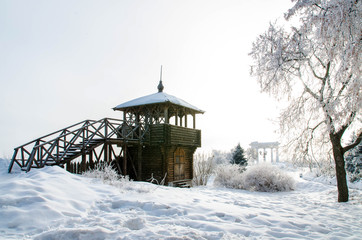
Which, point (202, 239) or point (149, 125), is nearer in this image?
point (202, 239)

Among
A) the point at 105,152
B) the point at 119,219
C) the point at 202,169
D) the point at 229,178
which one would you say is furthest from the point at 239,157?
the point at 119,219

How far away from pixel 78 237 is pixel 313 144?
1061 cm

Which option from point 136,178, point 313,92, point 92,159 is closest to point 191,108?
point 136,178

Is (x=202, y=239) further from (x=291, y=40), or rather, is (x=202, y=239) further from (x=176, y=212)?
(x=291, y=40)

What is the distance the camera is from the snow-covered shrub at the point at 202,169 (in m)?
19.2

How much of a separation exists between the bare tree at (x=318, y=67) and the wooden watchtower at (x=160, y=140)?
751cm

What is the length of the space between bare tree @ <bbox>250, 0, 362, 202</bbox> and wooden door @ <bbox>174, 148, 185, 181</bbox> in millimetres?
8415

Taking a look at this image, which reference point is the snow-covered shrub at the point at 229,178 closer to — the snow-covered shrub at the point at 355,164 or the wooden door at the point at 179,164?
the wooden door at the point at 179,164

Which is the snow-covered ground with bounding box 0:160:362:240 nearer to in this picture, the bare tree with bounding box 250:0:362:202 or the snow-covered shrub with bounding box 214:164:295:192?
the bare tree with bounding box 250:0:362:202

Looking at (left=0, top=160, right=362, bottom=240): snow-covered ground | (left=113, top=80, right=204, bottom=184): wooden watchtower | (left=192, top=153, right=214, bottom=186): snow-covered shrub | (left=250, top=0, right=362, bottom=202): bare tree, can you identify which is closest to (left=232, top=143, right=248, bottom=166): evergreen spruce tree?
(left=192, top=153, right=214, bottom=186): snow-covered shrub

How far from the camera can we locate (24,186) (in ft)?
17.7

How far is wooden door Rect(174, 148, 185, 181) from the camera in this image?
17094mm

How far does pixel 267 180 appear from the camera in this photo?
1509 cm

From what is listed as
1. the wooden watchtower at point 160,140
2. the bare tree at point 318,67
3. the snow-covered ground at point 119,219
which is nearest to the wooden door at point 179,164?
the wooden watchtower at point 160,140
